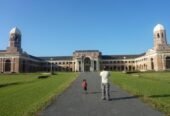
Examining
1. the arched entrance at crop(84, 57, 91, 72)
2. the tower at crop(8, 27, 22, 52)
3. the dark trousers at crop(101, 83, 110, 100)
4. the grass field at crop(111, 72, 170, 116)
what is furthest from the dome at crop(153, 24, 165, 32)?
the dark trousers at crop(101, 83, 110, 100)

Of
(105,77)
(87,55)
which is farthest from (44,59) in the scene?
(105,77)

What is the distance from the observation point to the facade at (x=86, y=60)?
369ft

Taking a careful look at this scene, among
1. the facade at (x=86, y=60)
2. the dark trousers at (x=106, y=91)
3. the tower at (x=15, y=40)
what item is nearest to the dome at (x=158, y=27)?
the facade at (x=86, y=60)

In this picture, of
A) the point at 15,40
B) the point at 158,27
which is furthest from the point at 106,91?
the point at 15,40

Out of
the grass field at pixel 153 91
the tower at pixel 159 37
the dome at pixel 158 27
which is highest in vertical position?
the dome at pixel 158 27

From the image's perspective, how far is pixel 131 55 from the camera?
167 metres

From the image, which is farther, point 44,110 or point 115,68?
point 115,68

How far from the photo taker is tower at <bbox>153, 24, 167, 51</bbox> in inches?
4412

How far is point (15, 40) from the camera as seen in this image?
121m

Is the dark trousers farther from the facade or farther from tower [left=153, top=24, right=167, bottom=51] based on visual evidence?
tower [left=153, top=24, right=167, bottom=51]

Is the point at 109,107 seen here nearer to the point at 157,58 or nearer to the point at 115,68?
the point at 157,58

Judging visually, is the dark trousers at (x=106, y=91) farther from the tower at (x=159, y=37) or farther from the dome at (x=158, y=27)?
the dome at (x=158, y=27)

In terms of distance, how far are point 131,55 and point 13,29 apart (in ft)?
266

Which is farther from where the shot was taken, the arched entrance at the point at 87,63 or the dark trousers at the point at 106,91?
the arched entrance at the point at 87,63
